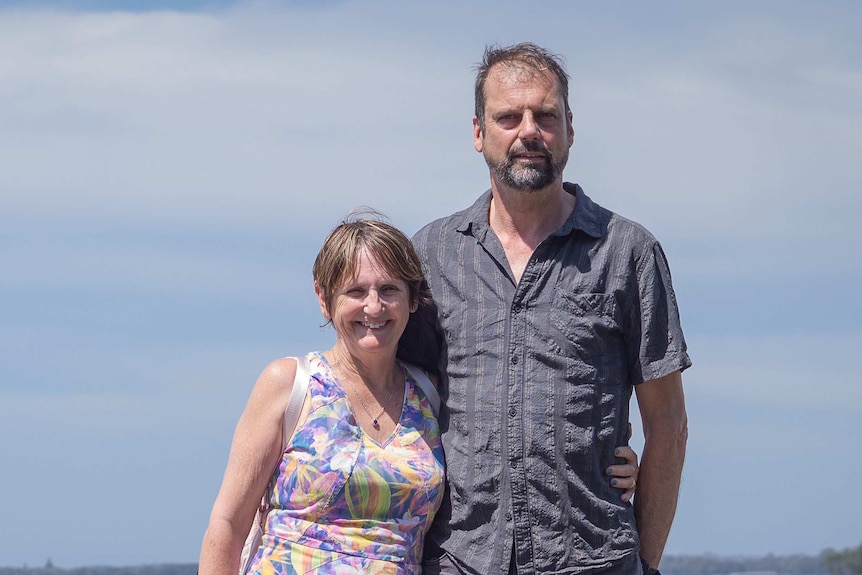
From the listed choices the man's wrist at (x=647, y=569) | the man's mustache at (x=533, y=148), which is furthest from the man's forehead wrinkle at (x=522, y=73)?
the man's wrist at (x=647, y=569)

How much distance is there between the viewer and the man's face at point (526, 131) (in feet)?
22.9

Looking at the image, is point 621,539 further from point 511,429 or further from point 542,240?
point 542,240

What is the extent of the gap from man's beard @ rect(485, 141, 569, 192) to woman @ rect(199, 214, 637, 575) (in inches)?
24.2

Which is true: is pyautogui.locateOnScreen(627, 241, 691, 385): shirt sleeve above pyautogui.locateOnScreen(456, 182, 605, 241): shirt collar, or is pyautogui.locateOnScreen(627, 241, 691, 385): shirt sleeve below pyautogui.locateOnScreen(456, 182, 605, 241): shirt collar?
below

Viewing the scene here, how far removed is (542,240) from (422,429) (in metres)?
1.11

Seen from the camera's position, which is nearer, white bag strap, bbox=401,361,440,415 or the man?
the man

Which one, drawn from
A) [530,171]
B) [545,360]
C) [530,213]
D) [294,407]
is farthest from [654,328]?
[294,407]

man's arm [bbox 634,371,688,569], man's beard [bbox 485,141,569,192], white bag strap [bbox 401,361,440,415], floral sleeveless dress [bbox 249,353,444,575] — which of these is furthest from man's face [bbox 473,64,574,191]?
floral sleeveless dress [bbox 249,353,444,575]

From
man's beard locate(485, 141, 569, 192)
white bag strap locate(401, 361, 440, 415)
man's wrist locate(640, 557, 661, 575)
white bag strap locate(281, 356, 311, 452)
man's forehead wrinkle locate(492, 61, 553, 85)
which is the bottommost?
man's wrist locate(640, 557, 661, 575)

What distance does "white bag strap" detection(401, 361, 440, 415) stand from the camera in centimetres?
718

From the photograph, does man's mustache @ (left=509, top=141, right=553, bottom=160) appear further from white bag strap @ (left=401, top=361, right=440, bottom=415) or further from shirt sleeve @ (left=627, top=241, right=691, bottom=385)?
white bag strap @ (left=401, top=361, right=440, bottom=415)

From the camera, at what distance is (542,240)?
7.07m

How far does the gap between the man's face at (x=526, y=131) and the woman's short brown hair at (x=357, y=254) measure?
628 mm

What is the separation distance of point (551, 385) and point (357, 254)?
1123 millimetres
